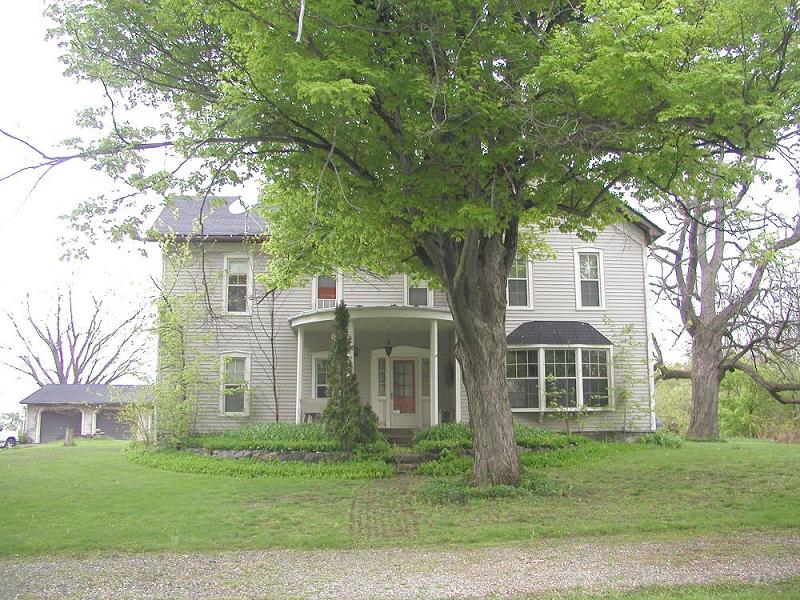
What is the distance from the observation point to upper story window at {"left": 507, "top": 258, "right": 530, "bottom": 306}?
20016 mm

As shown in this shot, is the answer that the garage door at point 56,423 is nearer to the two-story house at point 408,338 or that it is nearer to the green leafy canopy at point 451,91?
the two-story house at point 408,338

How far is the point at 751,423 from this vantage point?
29.1 m

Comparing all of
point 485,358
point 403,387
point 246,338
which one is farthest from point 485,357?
point 246,338

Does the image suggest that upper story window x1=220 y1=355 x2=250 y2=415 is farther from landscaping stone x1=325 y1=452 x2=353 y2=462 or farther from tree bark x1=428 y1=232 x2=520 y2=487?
tree bark x1=428 y1=232 x2=520 y2=487

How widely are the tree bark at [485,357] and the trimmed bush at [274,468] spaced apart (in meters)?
3.33

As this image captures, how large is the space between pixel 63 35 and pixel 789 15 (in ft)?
32.2

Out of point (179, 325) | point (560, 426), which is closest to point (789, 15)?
point (560, 426)

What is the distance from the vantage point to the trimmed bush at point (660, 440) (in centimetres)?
1877

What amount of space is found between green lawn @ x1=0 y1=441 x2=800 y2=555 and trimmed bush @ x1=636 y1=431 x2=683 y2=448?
424cm

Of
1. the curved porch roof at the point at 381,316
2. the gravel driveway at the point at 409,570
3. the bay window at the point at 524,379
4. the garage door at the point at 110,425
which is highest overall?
the curved porch roof at the point at 381,316

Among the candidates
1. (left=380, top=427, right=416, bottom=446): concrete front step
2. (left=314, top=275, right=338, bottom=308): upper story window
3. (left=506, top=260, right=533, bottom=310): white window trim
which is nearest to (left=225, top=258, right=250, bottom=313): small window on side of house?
(left=314, top=275, right=338, bottom=308): upper story window

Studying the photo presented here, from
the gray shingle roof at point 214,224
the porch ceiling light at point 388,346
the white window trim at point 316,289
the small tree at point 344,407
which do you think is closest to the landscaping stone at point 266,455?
the small tree at point 344,407

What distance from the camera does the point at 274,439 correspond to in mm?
16078

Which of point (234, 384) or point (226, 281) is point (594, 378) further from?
point (226, 281)
